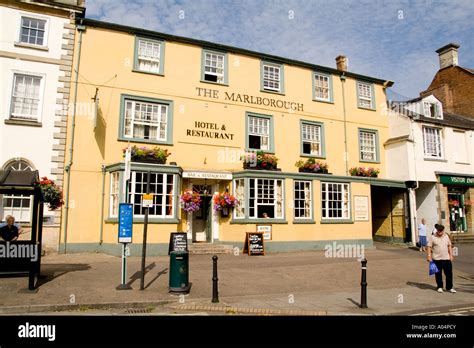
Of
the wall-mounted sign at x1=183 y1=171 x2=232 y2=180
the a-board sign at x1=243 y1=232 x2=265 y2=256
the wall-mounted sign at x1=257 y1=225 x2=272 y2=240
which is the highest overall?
the wall-mounted sign at x1=183 y1=171 x2=232 y2=180

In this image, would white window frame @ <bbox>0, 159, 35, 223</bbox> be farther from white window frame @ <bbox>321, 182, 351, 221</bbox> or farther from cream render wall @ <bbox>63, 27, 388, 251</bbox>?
white window frame @ <bbox>321, 182, 351, 221</bbox>

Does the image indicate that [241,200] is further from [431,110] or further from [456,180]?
[431,110]

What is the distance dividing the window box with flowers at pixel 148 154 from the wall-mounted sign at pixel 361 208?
10.8 meters

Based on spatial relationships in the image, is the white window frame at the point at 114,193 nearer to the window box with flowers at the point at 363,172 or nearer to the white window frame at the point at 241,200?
the white window frame at the point at 241,200

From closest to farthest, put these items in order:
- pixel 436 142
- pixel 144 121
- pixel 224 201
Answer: pixel 144 121 → pixel 224 201 → pixel 436 142

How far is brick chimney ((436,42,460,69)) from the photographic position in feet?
99.8

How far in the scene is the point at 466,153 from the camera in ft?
81.0

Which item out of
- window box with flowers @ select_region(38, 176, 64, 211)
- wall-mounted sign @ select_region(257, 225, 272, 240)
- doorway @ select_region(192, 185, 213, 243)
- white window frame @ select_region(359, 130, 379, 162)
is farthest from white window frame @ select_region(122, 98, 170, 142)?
white window frame @ select_region(359, 130, 379, 162)

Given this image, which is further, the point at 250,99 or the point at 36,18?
the point at 250,99

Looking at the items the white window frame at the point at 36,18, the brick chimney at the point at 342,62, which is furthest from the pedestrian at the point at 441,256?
the white window frame at the point at 36,18

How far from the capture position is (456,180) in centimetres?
2348

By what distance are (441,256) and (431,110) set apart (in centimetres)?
1749

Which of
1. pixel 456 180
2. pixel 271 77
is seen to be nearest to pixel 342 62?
pixel 271 77

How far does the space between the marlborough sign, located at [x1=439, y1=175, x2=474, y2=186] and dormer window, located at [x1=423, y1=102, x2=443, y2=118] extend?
4.34 metres
